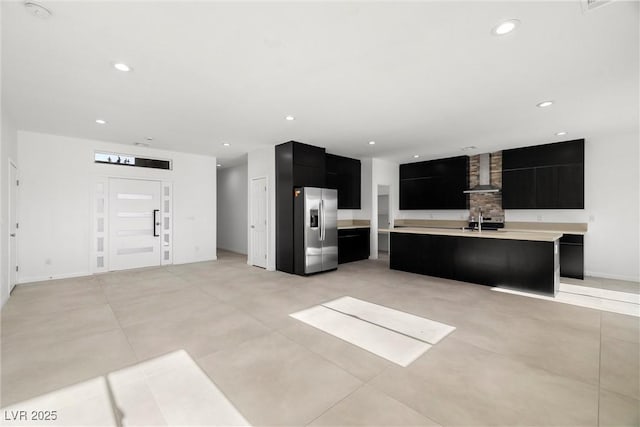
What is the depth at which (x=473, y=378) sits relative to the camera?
2.21 meters

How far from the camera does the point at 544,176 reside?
20.1ft

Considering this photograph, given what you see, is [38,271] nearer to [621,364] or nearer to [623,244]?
[621,364]

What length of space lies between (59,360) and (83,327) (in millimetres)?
812

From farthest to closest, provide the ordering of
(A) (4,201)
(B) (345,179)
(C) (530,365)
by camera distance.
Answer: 1. (B) (345,179)
2. (A) (4,201)
3. (C) (530,365)

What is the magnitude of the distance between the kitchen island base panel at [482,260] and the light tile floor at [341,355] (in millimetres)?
513

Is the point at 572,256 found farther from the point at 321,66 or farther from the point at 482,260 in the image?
the point at 321,66

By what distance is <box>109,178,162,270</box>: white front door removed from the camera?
616 cm

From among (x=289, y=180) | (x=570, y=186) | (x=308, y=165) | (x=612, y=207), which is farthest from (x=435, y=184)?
(x=289, y=180)

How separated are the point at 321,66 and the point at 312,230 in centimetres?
358

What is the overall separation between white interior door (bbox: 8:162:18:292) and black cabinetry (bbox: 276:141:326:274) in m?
4.52

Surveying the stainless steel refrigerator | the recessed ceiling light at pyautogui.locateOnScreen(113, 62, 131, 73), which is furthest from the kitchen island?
the recessed ceiling light at pyautogui.locateOnScreen(113, 62, 131, 73)

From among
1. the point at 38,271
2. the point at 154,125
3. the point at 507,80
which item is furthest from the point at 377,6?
the point at 38,271

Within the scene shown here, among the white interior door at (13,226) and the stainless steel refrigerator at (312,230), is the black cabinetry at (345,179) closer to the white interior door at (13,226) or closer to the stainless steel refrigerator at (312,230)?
the stainless steel refrigerator at (312,230)

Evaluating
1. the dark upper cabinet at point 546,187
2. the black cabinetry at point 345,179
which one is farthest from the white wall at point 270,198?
the dark upper cabinet at point 546,187
